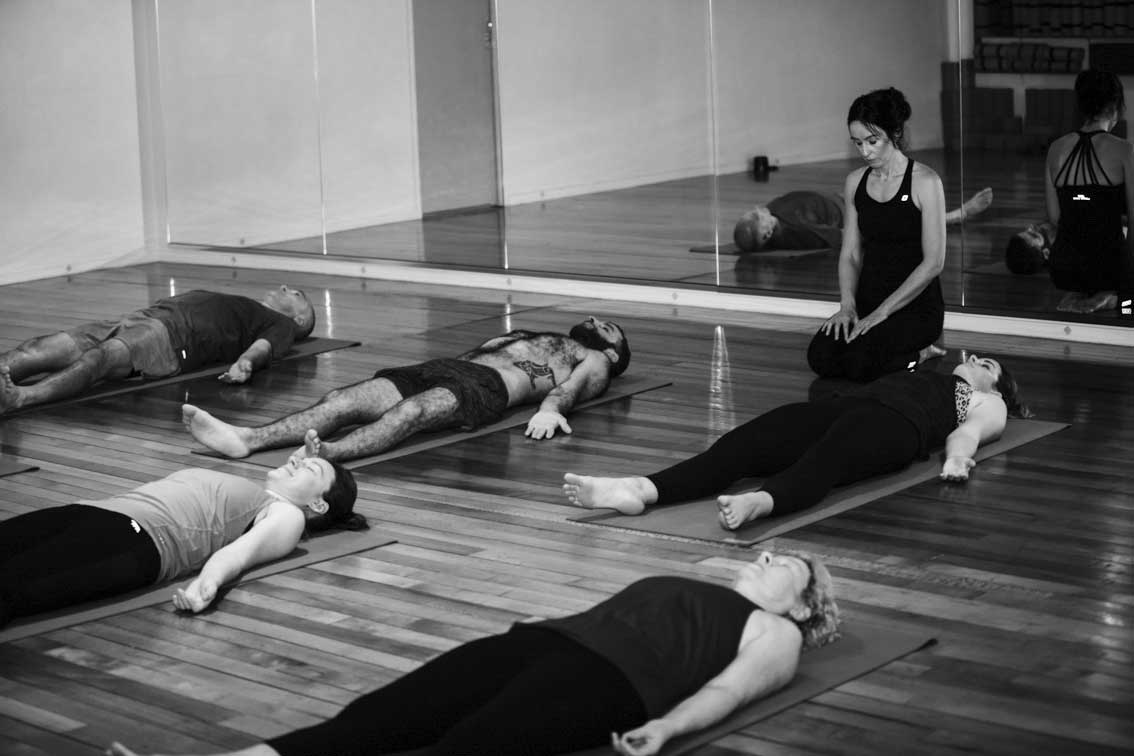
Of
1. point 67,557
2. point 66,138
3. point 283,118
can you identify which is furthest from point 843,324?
point 66,138

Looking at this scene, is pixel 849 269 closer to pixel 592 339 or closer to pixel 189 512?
pixel 592 339

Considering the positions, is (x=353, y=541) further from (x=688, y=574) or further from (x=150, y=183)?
(x=150, y=183)

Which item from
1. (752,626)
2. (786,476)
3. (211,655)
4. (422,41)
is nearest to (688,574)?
(786,476)

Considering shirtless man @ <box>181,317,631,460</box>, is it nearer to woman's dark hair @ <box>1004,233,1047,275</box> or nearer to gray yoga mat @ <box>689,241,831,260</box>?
woman's dark hair @ <box>1004,233,1047,275</box>

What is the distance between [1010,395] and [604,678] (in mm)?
2562

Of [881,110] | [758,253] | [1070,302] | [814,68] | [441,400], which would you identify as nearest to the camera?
[441,400]

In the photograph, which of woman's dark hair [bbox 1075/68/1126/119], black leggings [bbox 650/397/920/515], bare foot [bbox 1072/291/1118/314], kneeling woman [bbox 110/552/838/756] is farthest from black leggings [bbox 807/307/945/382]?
kneeling woman [bbox 110/552/838/756]

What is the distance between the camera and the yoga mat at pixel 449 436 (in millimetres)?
4879

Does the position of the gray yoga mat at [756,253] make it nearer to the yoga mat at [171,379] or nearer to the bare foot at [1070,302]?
the bare foot at [1070,302]

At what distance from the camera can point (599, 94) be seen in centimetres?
752

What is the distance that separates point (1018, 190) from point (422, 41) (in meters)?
3.51

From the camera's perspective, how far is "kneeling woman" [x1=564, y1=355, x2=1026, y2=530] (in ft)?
13.3

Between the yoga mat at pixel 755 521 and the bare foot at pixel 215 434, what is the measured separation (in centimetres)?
122

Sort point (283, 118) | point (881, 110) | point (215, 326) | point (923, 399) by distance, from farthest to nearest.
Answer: point (283, 118)
point (215, 326)
point (881, 110)
point (923, 399)
